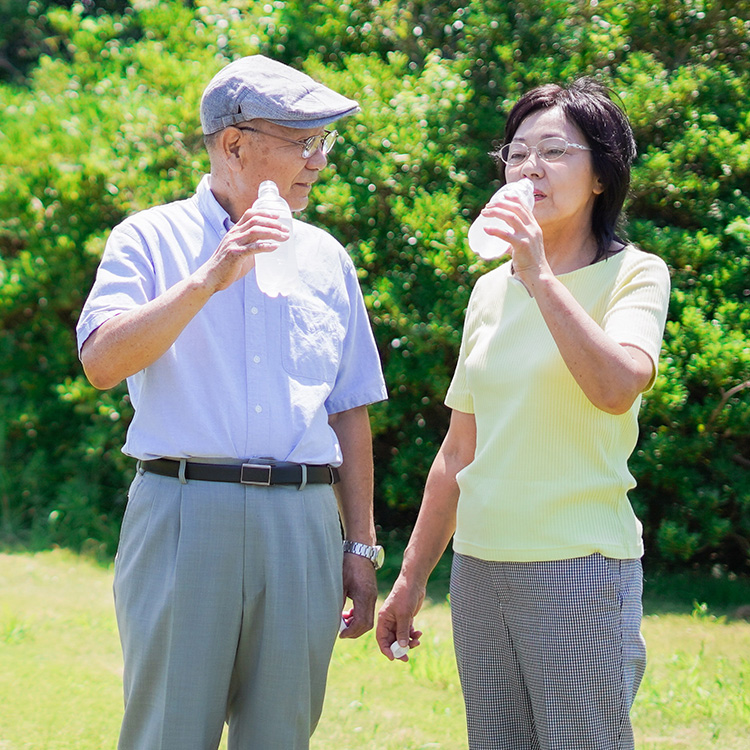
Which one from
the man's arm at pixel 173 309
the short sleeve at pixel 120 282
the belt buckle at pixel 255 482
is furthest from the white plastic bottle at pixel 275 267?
the belt buckle at pixel 255 482

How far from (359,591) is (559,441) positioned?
727 mm

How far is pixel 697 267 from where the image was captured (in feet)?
17.3

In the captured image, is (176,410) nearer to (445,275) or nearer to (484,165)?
(445,275)

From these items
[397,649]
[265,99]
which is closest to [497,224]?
[265,99]

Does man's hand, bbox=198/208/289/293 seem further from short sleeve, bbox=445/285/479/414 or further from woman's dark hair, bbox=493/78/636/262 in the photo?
woman's dark hair, bbox=493/78/636/262

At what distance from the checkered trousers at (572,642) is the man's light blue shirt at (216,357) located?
1.91 ft

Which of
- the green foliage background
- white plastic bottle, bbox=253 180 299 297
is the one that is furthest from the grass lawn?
white plastic bottle, bbox=253 180 299 297

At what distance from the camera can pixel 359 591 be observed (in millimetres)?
2613

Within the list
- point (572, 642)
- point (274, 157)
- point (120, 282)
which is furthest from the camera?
point (274, 157)

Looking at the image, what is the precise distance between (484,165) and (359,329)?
3196mm

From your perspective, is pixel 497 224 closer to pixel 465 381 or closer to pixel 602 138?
pixel 602 138

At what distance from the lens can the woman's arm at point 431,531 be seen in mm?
2588

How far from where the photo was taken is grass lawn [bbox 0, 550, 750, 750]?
3.81 m

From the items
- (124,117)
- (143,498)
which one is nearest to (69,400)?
(124,117)
